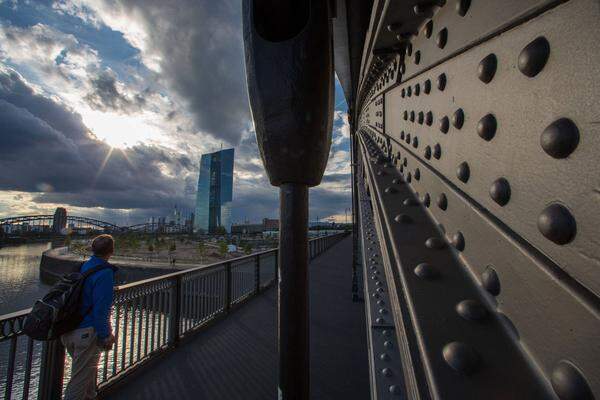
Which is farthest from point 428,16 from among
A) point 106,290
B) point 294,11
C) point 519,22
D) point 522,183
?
→ point 106,290

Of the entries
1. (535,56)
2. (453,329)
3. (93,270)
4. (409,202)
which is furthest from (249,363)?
(535,56)

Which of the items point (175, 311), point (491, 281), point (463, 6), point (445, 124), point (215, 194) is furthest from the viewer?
point (215, 194)

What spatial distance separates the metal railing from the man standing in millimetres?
159

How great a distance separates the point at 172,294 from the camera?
5.54 meters

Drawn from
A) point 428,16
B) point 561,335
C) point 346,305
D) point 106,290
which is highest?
point 428,16

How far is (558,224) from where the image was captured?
50 centimetres

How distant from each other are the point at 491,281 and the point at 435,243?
273 mm

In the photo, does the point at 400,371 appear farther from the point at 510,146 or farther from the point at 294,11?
the point at 294,11

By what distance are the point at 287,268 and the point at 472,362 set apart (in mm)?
902

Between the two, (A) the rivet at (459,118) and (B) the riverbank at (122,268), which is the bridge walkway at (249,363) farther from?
(B) the riverbank at (122,268)

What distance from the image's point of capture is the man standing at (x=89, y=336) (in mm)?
3260

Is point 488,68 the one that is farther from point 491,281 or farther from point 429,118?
point 491,281

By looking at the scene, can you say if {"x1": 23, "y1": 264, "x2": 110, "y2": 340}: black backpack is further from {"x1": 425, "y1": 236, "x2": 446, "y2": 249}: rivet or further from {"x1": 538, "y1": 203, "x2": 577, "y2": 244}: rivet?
{"x1": 538, "y1": 203, "x2": 577, "y2": 244}: rivet

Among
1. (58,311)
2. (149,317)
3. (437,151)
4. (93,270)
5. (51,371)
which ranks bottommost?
(149,317)
